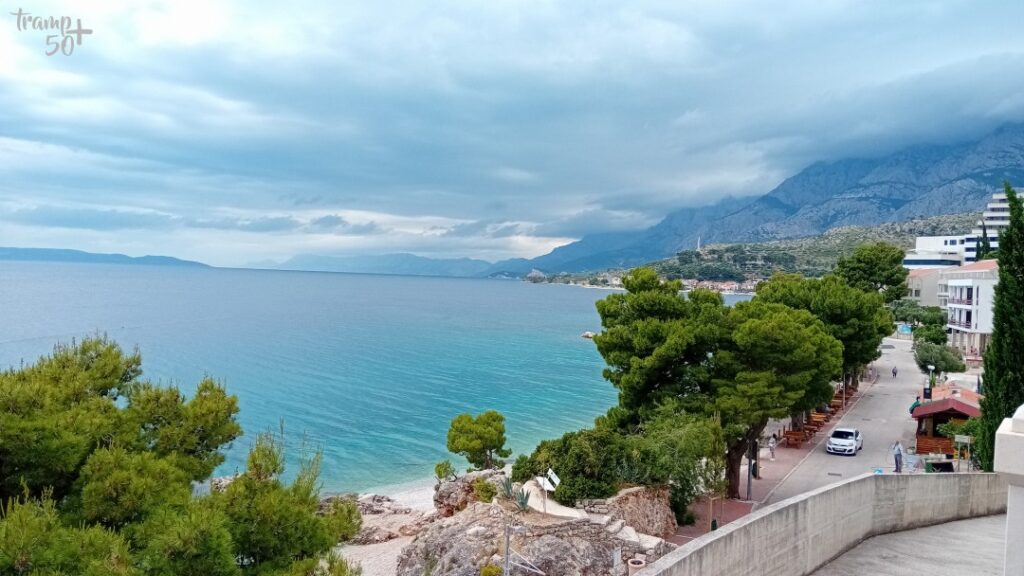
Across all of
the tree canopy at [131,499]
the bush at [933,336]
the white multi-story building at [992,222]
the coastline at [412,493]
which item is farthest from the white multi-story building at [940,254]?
the tree canopy at [131,499]

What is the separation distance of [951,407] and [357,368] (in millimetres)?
46022

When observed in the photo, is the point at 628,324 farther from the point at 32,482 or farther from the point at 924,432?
the point at 32,482

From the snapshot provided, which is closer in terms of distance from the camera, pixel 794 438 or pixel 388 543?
pixel 388 543

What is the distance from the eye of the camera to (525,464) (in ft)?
53.9

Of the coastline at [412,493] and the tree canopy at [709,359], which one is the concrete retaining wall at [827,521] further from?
the coastline at [412,493]

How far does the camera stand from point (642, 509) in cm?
1477

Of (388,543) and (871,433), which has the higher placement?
(871,433)

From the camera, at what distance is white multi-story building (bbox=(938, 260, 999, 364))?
4991 centimetres

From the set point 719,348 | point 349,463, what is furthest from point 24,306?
point 719,348

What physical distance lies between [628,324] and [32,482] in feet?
51.6

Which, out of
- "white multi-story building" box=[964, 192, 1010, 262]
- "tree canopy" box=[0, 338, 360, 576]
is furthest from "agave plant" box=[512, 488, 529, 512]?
"white multi-story building" box=[964, 192, 1010, 262]

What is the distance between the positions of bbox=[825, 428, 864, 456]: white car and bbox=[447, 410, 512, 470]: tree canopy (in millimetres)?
12434

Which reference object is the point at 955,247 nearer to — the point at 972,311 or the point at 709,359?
the point at 972,311

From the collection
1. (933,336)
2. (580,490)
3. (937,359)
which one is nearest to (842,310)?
(937,359)
